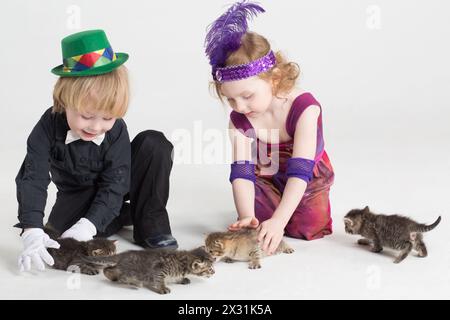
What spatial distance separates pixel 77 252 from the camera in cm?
288

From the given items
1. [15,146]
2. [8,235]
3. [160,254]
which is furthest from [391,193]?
[15,146]

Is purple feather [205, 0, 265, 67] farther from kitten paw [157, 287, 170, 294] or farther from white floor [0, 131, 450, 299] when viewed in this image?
kitten paw [157, 287, 170, 294]

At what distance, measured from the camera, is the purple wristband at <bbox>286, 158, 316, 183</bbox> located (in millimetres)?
3244

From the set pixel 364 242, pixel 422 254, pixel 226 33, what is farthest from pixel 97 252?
pixel 422 254

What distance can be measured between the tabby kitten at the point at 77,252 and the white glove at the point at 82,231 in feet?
0.22

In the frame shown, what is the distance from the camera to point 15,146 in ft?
16.0

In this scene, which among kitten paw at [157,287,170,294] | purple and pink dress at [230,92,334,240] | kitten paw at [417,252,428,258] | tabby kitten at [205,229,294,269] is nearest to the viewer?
kitten paw at [157,287,170,294]

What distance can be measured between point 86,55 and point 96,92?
0.15m

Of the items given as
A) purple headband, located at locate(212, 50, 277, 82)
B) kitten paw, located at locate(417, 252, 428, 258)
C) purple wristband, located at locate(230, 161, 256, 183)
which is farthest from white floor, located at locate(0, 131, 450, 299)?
purple headband, located at locate(212, 50, 277, 82)

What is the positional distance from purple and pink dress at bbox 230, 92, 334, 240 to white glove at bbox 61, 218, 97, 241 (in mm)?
873

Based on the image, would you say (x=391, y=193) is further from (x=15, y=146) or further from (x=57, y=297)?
(x=15, y=146)

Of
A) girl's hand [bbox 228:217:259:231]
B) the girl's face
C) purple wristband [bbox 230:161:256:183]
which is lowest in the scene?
girl's hand [bbox 228:217:259:231]

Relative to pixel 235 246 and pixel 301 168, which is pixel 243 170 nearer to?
pixel 301 168

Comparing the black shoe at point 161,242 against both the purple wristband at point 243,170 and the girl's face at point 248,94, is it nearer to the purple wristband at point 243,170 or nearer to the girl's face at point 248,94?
the purple wristband at point 243,170
